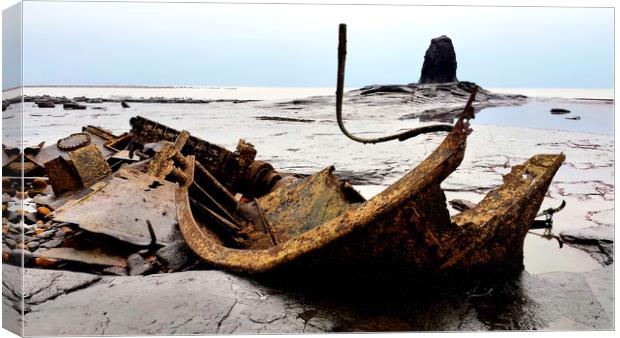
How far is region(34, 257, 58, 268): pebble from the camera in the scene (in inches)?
133

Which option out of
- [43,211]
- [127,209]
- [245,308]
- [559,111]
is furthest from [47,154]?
[559,111]

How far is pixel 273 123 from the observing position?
11344 millimetres

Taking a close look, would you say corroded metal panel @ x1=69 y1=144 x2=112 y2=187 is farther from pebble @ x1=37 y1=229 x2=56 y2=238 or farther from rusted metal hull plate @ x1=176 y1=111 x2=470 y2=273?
rusted metal hull plate @ x1=176 y1=111 x2=470 y2=273

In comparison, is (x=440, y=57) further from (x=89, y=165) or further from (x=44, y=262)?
(x=89, y=165)

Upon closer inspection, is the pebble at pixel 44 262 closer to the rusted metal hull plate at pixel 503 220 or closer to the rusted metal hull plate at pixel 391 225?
the rusted metal hull plate at pixel 391 225

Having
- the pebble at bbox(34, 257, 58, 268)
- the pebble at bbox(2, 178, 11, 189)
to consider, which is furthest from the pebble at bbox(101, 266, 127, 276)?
the pebble at bbox(2, 178, 11, 189)

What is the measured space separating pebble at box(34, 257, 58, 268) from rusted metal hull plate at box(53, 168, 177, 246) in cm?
28

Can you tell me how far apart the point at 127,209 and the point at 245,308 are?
1694mm

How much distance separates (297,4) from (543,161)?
1.86 meters

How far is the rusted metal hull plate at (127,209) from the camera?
367cm

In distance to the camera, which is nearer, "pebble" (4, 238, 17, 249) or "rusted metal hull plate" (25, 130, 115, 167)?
"pebble" (4, 238, 17, 249)

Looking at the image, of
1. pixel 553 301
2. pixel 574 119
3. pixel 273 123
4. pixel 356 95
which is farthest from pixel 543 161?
pixel 273 123

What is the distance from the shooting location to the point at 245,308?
8.93 ft

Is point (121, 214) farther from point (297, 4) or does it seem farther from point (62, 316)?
point (297, 4)
